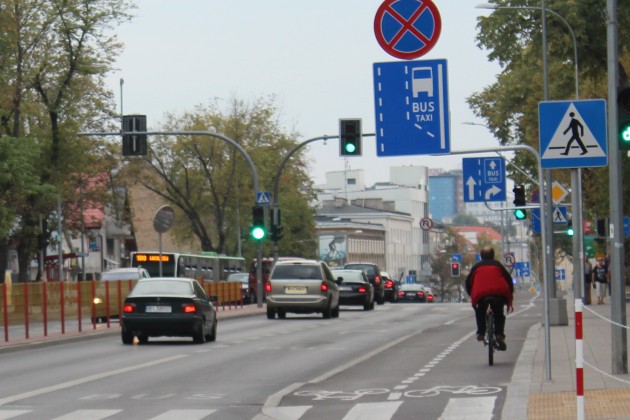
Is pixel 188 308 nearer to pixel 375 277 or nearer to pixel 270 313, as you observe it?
pixel 270 313

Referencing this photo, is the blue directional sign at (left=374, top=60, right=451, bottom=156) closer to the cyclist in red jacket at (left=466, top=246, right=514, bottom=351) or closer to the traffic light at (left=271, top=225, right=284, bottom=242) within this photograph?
the cyclist in red jacket at (left=466, top=246, right=514, bottom=351)

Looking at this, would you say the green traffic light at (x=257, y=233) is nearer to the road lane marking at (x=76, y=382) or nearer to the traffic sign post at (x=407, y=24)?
the road lane marking at (x=76, y=382)

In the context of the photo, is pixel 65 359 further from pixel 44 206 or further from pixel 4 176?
pixel 44 206

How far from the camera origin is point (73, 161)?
6406cm

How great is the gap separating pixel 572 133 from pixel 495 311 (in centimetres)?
596

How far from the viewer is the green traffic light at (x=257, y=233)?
166 feet

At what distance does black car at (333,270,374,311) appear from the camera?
5491 centimetres

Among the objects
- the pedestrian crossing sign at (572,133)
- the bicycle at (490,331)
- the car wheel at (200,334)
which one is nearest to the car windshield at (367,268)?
the car wheel at (200,334)

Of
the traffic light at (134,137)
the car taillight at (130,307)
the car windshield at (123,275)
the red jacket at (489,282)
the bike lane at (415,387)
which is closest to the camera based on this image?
the bike lane at (415,387)

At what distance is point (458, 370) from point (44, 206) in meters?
45.4

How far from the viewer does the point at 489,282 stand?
22.6 m

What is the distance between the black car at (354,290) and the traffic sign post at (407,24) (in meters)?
36.1

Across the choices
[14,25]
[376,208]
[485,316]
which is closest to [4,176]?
[14,25]

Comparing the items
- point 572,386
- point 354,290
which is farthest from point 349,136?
point 572,386
